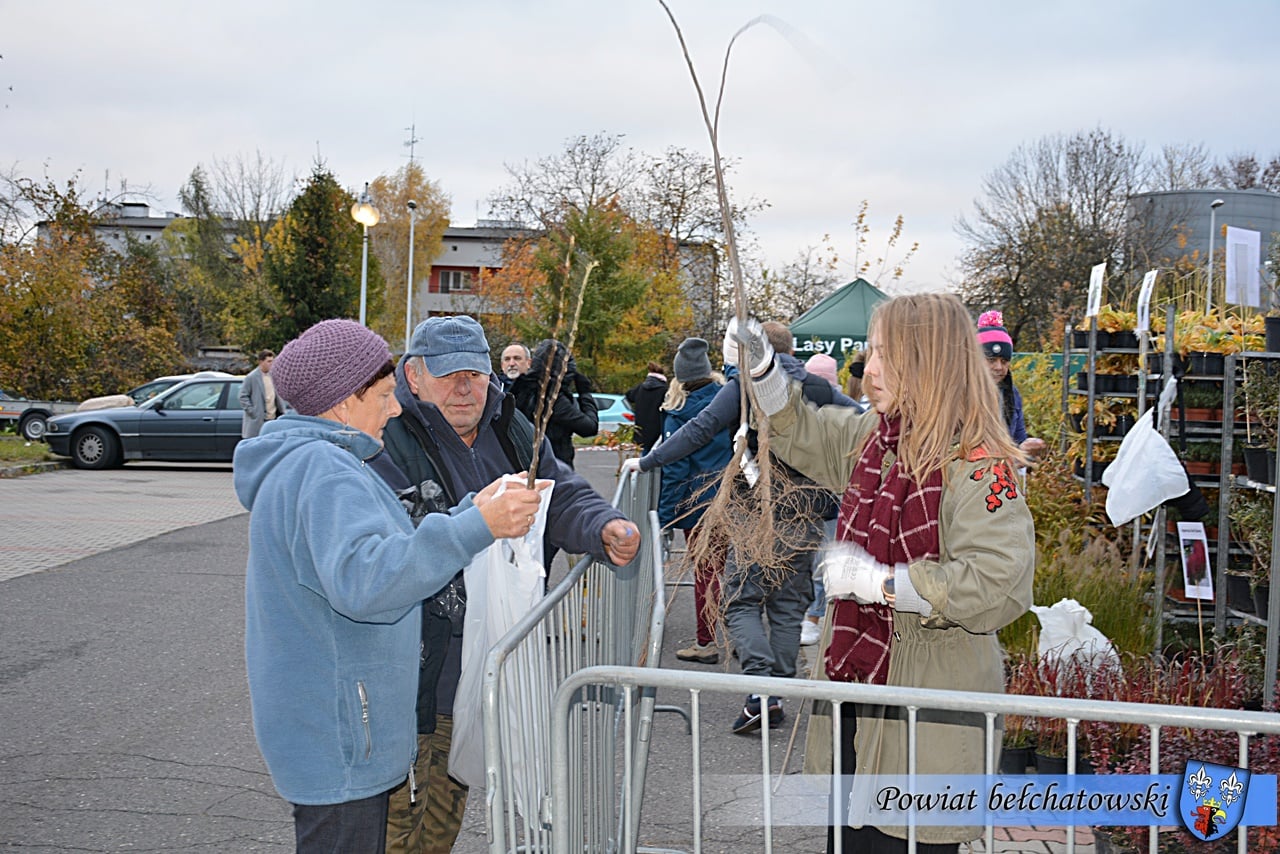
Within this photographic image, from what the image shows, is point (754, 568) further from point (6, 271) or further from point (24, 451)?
point (6, 271)

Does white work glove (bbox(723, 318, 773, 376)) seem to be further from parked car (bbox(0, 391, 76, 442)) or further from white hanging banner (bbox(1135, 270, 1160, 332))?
parked car (bbox(0, 391, 76, 442))

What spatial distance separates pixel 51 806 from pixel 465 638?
8.92ft

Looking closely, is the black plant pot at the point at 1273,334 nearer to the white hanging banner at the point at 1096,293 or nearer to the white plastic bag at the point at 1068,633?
the white plastic bag at the point at 1068,633

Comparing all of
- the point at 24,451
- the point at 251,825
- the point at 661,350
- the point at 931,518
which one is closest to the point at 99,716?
the point at 251,825

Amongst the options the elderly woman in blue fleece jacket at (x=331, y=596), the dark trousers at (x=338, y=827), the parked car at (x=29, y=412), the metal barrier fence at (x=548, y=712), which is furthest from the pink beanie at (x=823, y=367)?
the parked car at (x=29, y=412)

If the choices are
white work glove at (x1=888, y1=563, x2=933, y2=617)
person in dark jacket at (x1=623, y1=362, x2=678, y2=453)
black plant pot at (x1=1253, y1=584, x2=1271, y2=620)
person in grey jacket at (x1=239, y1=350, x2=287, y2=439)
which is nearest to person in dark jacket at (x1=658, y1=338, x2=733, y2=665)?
person in dark jacket at (x1=623, y1=362, x2=678, y2=453)

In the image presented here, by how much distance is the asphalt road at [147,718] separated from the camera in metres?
4.48

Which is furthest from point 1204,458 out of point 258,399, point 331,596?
point 258,399

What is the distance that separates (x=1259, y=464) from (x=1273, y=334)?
2.19ft

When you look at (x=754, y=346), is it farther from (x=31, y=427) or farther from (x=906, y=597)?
(x=31, y=427)

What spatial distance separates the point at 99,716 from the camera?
582cm

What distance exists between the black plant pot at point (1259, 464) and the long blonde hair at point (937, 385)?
11.2 ft

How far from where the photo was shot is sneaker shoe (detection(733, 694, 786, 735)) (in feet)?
18.8

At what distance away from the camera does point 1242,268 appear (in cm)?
629
